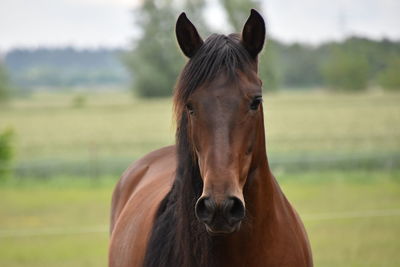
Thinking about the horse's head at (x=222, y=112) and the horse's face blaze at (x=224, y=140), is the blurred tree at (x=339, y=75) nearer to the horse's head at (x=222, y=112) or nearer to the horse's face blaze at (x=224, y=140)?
the horse's head at (x=222, y=112)

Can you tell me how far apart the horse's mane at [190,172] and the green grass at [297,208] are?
18.6 ft

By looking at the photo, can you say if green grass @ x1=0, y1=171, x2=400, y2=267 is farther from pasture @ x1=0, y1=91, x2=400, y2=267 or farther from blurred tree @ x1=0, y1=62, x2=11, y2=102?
blurred tree @ x1=0, y1=62, x2=11, y2=102

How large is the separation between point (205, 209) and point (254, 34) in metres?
0.84

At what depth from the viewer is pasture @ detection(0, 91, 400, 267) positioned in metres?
10.1

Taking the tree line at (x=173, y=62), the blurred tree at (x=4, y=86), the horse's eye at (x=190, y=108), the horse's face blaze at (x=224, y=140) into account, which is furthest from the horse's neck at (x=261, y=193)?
the blurred tree at (x=4, y=86)

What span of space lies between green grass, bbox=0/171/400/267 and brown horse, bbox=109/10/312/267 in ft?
18.3

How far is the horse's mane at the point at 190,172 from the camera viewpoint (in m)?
2.81

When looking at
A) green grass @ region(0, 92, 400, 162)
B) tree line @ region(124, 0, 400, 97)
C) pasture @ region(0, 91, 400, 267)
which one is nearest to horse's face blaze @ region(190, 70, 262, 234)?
pasture @ region(0, 91, 400, 267)

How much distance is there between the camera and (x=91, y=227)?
492 inches

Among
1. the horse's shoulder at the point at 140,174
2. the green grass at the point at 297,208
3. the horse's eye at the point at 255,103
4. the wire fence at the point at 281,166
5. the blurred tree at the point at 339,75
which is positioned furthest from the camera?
the blurred tree at the point at 339,75

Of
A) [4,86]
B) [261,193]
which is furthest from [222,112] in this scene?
[4,86]

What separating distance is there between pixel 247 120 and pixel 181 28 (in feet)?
1.70

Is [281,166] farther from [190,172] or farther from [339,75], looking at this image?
[339,75]

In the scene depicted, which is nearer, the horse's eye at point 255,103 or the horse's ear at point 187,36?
the horse's eye at point 255,103
